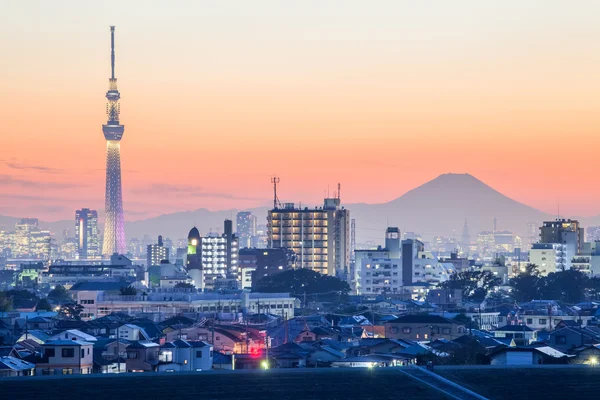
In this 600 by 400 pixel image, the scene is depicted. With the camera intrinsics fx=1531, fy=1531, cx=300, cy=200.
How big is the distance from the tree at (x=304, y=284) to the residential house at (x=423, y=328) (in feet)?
142

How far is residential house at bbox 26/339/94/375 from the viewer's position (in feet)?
134

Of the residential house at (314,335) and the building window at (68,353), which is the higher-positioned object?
the building window at (68,353)

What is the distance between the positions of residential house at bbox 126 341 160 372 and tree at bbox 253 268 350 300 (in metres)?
66.7

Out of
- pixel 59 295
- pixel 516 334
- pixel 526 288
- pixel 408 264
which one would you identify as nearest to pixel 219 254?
pixel 408 264

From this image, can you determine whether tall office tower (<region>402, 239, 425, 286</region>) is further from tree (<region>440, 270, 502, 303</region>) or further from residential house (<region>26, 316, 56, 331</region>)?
residential house (<region>26, 316, 56, 331</region>)

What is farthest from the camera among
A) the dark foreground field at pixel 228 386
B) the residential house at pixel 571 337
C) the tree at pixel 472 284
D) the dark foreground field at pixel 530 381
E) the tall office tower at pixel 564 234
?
the tall office tower at pixel 564 234

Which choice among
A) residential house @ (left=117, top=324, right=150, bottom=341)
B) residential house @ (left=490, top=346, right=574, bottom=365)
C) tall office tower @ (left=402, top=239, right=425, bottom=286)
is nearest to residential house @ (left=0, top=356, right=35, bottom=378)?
residential house @ (left=490, top=346, right=574, bottom=365)

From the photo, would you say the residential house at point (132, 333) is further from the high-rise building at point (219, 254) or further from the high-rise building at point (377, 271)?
the high-rise building at point (219, 254)

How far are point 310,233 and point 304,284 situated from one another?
1476 inches

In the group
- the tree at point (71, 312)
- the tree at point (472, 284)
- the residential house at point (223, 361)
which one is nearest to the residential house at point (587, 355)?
the residential house at point (223, 361)

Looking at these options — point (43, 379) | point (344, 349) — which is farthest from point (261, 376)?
point (344, 349)

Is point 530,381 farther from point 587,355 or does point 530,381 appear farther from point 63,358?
point 63,358

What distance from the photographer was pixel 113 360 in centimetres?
4441

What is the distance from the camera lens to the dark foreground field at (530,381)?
3212 cm
